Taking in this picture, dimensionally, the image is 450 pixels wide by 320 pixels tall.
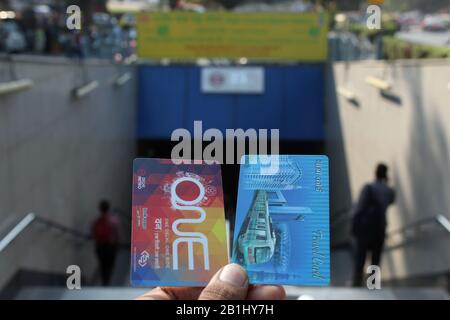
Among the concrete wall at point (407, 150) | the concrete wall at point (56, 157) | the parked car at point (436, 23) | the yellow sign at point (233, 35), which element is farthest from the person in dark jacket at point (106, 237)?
the yellow sign at point (233, 35)

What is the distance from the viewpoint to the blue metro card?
1.29 metres

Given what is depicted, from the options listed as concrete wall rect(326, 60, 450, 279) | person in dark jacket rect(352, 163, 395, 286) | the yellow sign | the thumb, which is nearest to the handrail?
concrete wall rect(326, 60, 450, 279)

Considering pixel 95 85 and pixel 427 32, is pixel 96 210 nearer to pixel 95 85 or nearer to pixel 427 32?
pixel 95 85

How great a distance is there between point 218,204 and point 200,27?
914 cm

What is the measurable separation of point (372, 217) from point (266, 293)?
377 centimetres

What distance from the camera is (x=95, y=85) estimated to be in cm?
721

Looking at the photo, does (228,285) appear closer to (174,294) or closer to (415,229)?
(174,294)

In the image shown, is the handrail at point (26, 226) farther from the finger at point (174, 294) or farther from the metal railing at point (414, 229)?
the finger at point (174, 294)

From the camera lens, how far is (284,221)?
4.26 feet

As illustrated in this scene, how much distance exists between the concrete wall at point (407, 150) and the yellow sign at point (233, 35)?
8.09ft

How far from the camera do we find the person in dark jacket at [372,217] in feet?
15.7

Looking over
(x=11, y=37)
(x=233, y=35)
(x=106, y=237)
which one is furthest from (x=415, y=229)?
(x=233, y=35)

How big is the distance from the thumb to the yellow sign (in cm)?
879
